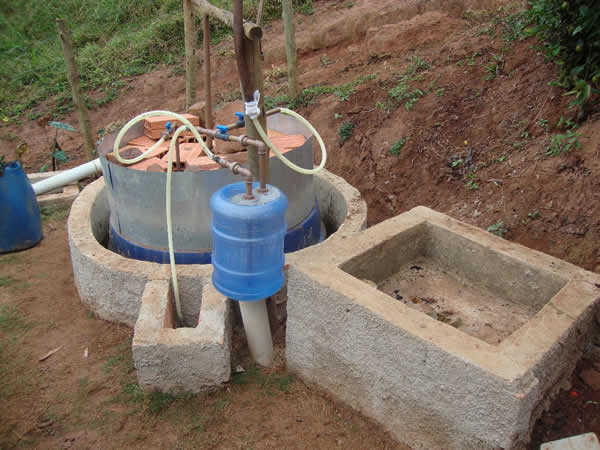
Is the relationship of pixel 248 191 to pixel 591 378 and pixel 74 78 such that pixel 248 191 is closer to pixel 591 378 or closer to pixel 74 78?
pixel 591 378

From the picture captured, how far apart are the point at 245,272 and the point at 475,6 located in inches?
249

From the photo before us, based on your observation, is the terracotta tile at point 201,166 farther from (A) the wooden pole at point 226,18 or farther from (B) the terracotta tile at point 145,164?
(A) the wooden pole at point 226,18

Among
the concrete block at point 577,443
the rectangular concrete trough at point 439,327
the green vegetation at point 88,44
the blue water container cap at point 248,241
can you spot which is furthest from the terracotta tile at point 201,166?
the green vegetation at point 88,44

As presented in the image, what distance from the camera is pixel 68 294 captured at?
3.73 meters

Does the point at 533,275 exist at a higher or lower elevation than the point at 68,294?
higher

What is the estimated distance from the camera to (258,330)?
→ 2.90 metres

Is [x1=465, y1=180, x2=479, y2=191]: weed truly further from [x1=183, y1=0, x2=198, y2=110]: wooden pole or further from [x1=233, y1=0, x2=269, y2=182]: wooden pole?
[x1=183, y1=0, x2=198, y2=110]: wooden pole

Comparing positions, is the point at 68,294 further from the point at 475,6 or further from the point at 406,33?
the point at 475,6

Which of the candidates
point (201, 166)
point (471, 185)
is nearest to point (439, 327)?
point (201, 166)

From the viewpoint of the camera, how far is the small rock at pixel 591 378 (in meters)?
2.46

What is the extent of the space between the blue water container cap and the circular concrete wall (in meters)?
0.24

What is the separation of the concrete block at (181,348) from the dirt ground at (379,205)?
0.41 ft

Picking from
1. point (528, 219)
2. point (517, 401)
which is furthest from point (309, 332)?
point (528, 219)

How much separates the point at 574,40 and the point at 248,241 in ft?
9.62
